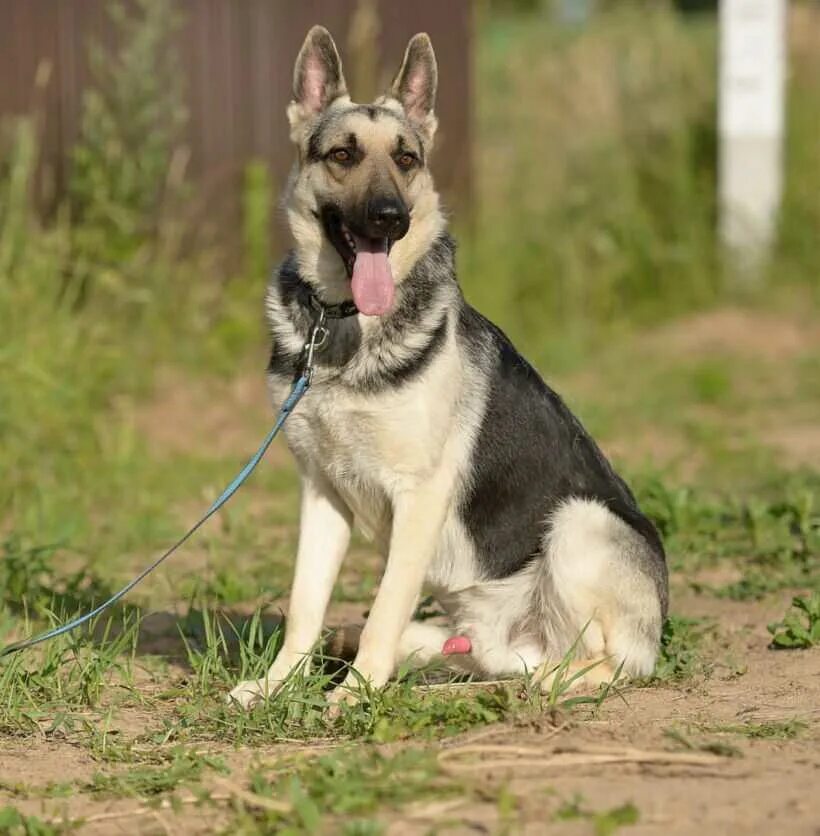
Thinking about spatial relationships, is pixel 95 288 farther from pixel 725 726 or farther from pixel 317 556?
pixel 725 726

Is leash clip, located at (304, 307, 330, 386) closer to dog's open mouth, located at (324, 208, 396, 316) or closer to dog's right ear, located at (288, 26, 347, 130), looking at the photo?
dog's open mouth, located at (324, 208, 396, 316)

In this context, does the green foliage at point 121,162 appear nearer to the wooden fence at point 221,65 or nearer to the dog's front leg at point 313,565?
the wooden fence at point 221,65

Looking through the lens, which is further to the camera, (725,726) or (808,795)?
(725,726)

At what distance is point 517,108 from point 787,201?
230 cm

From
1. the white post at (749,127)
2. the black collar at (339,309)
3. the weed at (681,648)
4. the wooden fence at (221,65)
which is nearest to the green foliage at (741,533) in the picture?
the weed at (681,648)

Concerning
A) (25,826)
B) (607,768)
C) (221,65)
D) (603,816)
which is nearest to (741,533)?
(607,768)

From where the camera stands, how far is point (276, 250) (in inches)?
372

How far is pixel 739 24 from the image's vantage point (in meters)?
10.9

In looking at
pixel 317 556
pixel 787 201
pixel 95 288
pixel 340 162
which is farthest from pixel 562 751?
pixel 787 201

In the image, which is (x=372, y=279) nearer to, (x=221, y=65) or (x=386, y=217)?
(x=386, y=217)

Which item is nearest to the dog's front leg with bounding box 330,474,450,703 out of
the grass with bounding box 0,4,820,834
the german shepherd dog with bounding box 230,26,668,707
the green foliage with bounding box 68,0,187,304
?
the german shepherd dog with bounding box 230,26,668,707

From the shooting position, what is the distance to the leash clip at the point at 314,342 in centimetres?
413

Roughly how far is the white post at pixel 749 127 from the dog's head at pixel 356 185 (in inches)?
266

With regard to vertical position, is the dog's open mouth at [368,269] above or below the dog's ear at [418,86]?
below
